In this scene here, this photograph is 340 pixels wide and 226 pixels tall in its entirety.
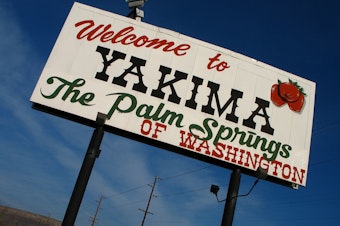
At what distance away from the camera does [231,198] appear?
7.36 metres

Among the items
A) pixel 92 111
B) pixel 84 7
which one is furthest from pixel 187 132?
pixel 84 7

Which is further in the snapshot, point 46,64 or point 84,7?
point 84,7

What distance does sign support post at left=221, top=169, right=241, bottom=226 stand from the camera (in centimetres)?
715

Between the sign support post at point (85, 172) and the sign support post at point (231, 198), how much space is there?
9.68ft

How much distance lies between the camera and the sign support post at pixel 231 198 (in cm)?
715

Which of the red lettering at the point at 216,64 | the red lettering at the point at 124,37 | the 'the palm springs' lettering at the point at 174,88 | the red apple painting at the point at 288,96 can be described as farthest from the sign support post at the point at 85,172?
the red apple painting at the point at 288,96

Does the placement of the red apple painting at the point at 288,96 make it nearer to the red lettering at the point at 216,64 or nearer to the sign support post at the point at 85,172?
the red lettering at the point at 216,64

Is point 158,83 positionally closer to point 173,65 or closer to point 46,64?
point 173,65

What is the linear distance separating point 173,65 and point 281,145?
123 inches

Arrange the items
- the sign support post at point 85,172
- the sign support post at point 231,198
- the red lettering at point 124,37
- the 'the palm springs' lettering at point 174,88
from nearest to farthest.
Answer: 1. the sign support post at point 85,172
2. the sign support post at point 231,198
3. the 'the palm springs' lettering at point 174,88
4. the red lettering at point 124,37

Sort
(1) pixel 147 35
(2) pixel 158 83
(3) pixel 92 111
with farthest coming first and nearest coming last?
1. (1) pixel 147 35
2. (2) pixel 158 83
3. (3) pixel 92 111

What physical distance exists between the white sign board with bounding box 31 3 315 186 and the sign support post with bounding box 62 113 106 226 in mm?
265

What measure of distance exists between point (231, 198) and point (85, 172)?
313cm

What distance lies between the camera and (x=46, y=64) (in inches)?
299
